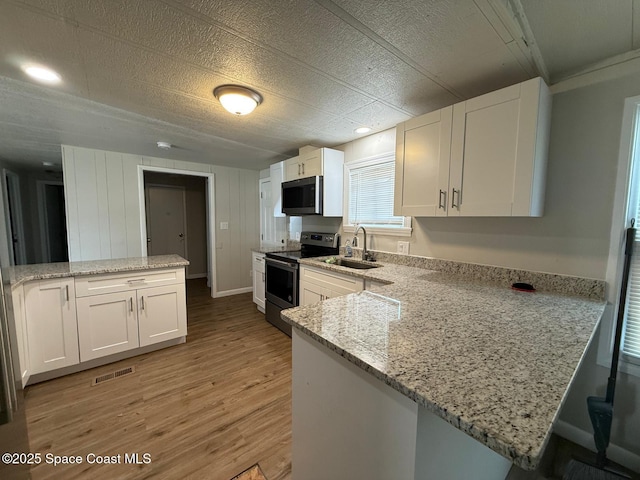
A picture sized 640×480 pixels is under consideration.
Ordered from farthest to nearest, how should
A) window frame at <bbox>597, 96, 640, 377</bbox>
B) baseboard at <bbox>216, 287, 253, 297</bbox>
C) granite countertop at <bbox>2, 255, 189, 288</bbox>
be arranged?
baseboard at <bbox>216, 287, 253, 297</bbox> → granite countertop at <bbox>2, 255, 189, 288</bbox> → window frame at <bbox>597, 96, 640, 377</bbox>

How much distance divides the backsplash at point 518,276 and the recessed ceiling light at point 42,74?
2.82 m

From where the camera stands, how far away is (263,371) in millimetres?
2254

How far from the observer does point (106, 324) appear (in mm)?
2295

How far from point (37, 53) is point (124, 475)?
2303 millimetres

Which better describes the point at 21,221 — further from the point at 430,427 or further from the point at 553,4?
the point at 553,4

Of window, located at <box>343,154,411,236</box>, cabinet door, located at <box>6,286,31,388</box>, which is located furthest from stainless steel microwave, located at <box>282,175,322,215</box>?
cabinet door, located at <box>6,286,31,388</box>

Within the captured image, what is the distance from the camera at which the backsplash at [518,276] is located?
1.45 meters

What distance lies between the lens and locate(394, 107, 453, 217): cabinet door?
177 centimetres

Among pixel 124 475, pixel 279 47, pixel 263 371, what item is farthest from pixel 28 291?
pixel 279 47

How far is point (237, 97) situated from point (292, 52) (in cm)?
57

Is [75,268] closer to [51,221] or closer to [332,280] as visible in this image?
[332,280]

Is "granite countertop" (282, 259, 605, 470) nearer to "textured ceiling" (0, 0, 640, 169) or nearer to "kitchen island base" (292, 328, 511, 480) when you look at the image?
"kitchen island base" (292, 328, 511, 480)

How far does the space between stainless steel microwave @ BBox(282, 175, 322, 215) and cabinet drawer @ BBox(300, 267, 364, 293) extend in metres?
0.73

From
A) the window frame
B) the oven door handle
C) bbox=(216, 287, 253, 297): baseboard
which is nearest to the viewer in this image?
the window frame
